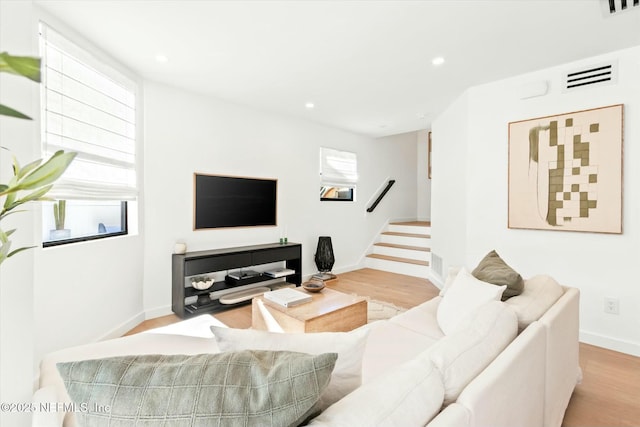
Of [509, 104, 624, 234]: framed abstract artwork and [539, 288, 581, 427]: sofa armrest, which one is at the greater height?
[509, 104, 624, 234]: framed abstract artwork

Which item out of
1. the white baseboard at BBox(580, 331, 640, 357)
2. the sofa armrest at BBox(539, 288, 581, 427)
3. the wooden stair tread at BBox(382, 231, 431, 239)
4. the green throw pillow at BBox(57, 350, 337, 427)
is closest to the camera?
the green throw pillow at BBox(57, 350, 337, 427)

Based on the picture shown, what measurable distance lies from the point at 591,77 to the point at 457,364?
3082mm

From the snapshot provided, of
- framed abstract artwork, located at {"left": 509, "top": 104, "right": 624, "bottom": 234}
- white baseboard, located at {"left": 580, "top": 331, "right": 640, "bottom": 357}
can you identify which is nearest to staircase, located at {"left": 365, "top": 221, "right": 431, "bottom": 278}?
framed abstract artwork, located at {"left": 509, "top": 104, "right": 624, "bottom": 234}

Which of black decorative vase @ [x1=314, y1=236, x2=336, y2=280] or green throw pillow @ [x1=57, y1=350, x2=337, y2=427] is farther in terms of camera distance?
black decorative vase @ [x1=314, y1=236, x2=336, y2=280]

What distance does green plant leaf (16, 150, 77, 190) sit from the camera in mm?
429

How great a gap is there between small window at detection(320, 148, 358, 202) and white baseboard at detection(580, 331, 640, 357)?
352cm

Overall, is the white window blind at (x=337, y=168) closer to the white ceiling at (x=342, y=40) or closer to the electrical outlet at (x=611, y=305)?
the white ceiling at (x=342, y=40)

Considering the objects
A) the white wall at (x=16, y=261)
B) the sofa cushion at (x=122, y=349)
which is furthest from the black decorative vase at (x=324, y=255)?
the white wall at (x=16, y=261)

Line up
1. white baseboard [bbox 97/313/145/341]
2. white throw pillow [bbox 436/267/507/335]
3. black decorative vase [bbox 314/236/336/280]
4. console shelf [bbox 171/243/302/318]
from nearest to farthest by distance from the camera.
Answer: white throw pillow [bbox 436/267/507/335], white baseboard [bbox 97/313/145/341], console shelf [bbox 171/243/302/318], black decorative vase [bbox 314/236/336/280]

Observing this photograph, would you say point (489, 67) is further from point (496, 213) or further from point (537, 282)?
point (537, 282)

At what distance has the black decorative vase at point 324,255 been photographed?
4.71m

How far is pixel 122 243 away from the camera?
2.84 metres

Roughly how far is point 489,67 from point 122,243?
149 inches

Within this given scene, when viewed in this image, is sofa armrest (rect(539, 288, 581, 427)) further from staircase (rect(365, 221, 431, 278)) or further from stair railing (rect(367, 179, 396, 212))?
stair railing (rect(367, 179, 396, 212))
